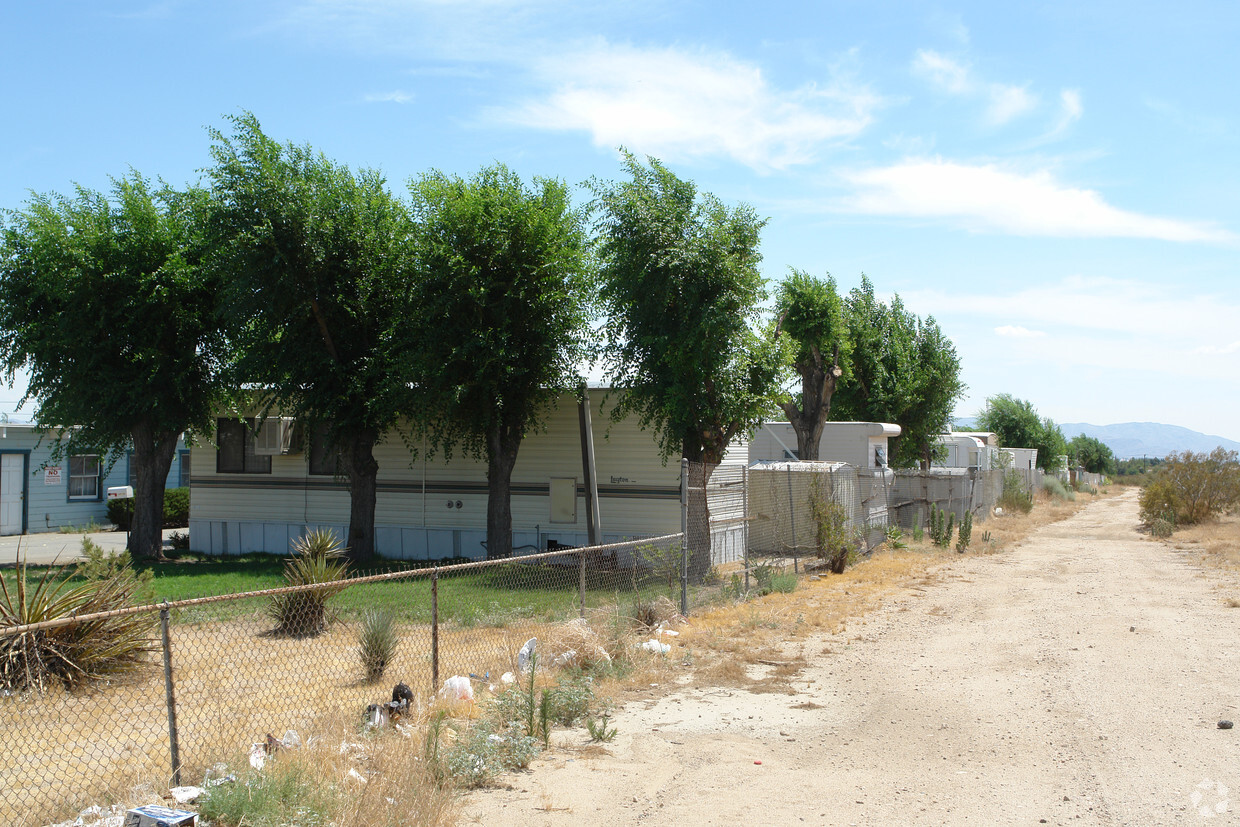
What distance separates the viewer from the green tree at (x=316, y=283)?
51.2 feet

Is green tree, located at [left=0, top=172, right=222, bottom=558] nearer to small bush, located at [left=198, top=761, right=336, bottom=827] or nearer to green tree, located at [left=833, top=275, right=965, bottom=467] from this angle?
small bush, located at [left=198, top=761, right=336, bottom=827]

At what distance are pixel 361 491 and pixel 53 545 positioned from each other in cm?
943

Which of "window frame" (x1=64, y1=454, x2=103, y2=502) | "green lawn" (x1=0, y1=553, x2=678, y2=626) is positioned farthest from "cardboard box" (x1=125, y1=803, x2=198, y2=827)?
"window frame" (x1=64, y1=454, x2=103, y2=502)

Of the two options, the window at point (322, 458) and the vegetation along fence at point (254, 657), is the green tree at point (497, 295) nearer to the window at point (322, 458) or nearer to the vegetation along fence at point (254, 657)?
the vegetation along fence at point (254, 657)

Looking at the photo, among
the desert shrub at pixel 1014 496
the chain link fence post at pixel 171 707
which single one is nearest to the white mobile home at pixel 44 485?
the chain link fence post at pixel 171 707

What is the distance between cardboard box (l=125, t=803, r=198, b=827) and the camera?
4129 mm

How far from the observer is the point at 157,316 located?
57.4 ft

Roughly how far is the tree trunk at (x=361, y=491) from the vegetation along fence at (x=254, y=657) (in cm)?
340

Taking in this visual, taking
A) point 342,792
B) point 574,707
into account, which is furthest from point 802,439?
point 342,792

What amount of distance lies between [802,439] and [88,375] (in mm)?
16553

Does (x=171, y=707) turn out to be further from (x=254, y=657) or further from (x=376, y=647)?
(x=254, y=657)

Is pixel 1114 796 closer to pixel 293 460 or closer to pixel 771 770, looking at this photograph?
pixel 771 770

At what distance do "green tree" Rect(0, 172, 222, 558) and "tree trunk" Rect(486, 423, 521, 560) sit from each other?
238 inches

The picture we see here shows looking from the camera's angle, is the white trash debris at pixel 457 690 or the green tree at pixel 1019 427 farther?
the green tree at pixel 1019 427
